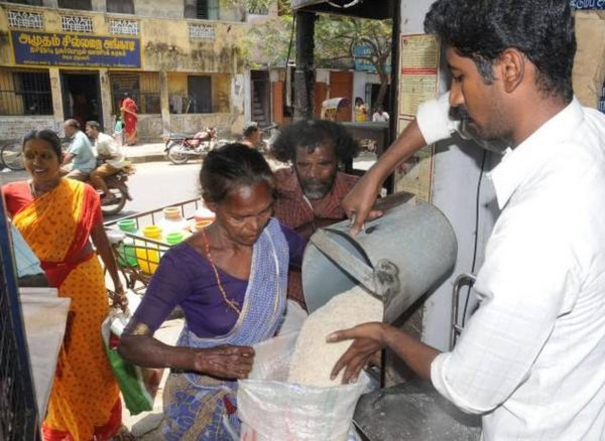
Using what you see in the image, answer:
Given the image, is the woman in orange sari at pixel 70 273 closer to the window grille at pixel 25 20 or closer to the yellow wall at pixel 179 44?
the window grille at pixel 25 20

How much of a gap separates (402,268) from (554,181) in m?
0.66

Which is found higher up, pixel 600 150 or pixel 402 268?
pixel 600 150

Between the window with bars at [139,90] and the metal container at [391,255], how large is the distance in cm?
1674

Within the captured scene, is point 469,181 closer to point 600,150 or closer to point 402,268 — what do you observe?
point 402,268

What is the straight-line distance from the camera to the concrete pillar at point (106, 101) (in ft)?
54.4

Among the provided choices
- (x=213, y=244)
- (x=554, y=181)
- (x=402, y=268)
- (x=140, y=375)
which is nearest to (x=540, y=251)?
(x=554, y=181)

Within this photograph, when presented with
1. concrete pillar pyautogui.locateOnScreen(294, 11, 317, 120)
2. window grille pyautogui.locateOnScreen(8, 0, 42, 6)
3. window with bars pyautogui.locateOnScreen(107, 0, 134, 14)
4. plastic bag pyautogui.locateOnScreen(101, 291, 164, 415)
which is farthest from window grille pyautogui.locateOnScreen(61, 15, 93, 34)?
plastic bag pyautogui.locateOnScreen(101, 291, 164, 415)

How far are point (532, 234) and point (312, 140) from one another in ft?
5.75

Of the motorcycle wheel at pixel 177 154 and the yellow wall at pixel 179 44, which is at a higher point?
the yellow wall at pixel 179 44

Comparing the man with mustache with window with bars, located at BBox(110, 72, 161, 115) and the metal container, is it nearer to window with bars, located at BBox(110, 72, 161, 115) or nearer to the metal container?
the metal container

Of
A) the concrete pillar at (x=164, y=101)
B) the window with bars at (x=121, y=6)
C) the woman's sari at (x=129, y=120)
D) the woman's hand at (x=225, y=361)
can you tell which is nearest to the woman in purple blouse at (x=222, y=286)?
the woman's hand at (x=225, y=361)

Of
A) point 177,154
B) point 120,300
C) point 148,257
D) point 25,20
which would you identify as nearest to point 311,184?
point 120,300

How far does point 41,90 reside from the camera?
1603 cm

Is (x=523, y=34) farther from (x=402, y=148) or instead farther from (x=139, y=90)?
(x=139, y=90)
